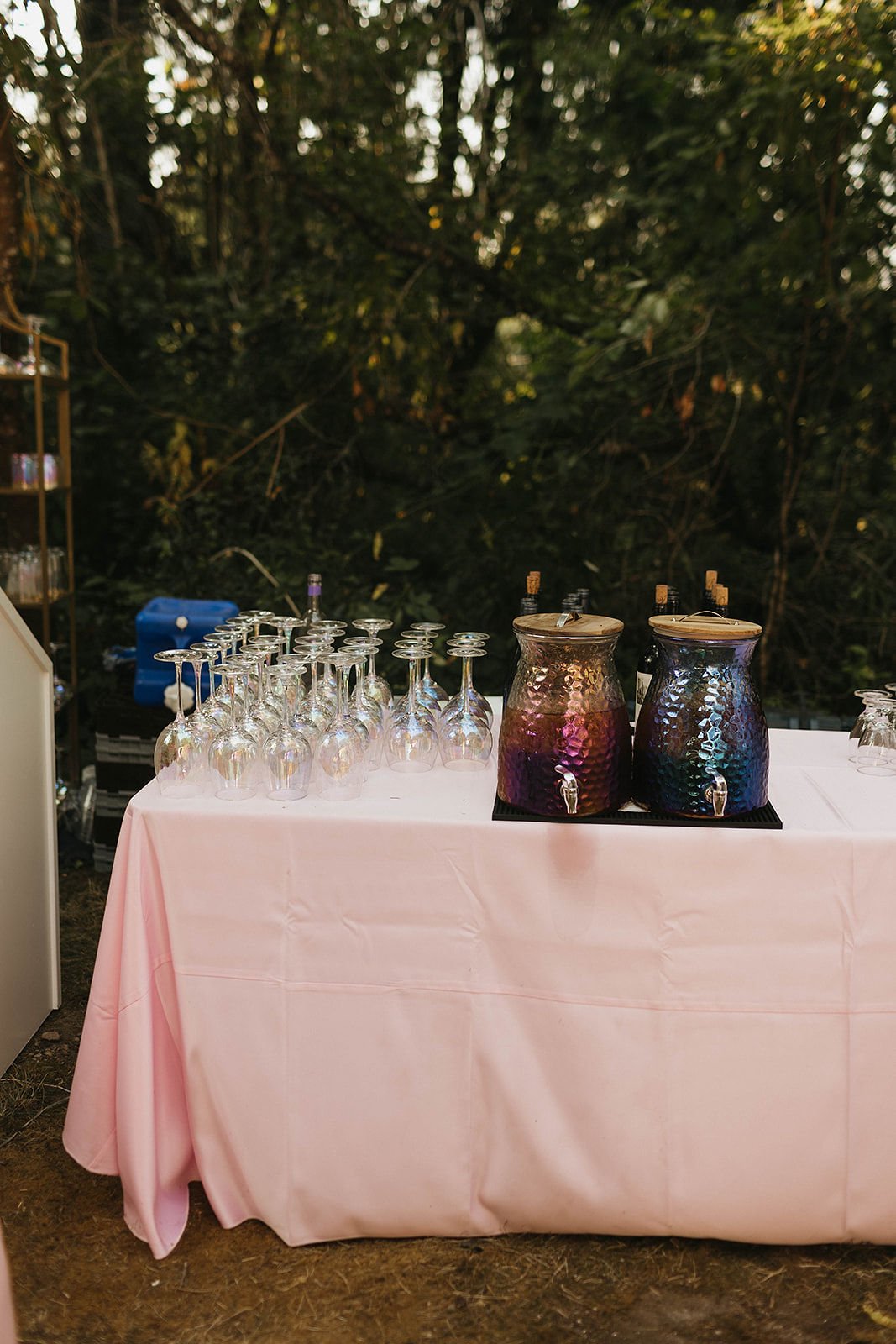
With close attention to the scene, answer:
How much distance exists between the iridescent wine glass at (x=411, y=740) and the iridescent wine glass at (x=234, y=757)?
0.28 metres

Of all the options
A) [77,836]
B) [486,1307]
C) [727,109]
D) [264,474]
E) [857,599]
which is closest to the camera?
[486,1307]

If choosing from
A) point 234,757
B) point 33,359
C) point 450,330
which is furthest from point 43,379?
point 234,757

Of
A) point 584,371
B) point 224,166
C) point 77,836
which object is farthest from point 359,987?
point 224,166

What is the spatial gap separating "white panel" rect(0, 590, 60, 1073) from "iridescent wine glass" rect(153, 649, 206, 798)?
0.65 metres

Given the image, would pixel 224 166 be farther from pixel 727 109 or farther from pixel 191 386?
pixel 727 109

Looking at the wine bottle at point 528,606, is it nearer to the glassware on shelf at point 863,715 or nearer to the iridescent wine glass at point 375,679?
the iridescent wine glass at point 375,679

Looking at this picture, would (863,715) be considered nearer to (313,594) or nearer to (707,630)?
(707,630)

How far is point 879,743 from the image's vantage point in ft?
7.44

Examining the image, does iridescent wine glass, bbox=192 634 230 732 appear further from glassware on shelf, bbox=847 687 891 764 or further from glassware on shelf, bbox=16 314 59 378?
glassware on shelf, bbox=16 314 59 378

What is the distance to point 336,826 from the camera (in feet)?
6.33

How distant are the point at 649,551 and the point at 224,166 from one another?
3032 mm

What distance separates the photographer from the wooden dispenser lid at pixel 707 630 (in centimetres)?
183

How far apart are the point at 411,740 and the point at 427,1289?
3.10 feet

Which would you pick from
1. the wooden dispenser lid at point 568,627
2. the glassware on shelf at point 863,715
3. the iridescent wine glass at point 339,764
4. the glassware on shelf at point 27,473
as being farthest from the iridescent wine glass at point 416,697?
the glassware on shelf at point 27,473
